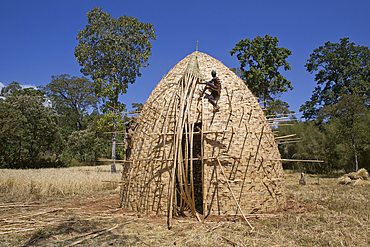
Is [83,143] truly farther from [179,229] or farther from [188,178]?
[179,229]

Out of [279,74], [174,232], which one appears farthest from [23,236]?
[279,74]

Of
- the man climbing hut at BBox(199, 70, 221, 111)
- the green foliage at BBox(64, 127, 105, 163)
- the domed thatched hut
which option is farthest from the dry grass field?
the green foliage at BBox(64, 127, 105, 163)

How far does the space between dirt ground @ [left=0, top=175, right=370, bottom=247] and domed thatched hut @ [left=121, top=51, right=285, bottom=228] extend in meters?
0.43

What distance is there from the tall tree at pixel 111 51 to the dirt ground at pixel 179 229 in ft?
44.1

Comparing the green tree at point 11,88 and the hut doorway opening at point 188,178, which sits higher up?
the green tree at point 11,88

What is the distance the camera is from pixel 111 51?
19875mm

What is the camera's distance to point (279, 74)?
A: 69.4 ft

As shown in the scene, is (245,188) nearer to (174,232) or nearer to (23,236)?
(174,232)

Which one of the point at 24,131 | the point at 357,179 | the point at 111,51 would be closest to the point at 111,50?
the point at 111,51

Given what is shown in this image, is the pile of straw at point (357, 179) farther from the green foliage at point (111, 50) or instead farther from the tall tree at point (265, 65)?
the green foliage at point (111, 50)

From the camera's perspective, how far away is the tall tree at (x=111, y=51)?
19.5m

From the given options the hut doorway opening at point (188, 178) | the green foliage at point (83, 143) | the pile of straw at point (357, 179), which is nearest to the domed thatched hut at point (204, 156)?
the hut doorway opening at point (188, 178)

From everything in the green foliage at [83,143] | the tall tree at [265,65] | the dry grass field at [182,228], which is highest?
the tall tree at [265,65]

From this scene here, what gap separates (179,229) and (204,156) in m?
1.95
